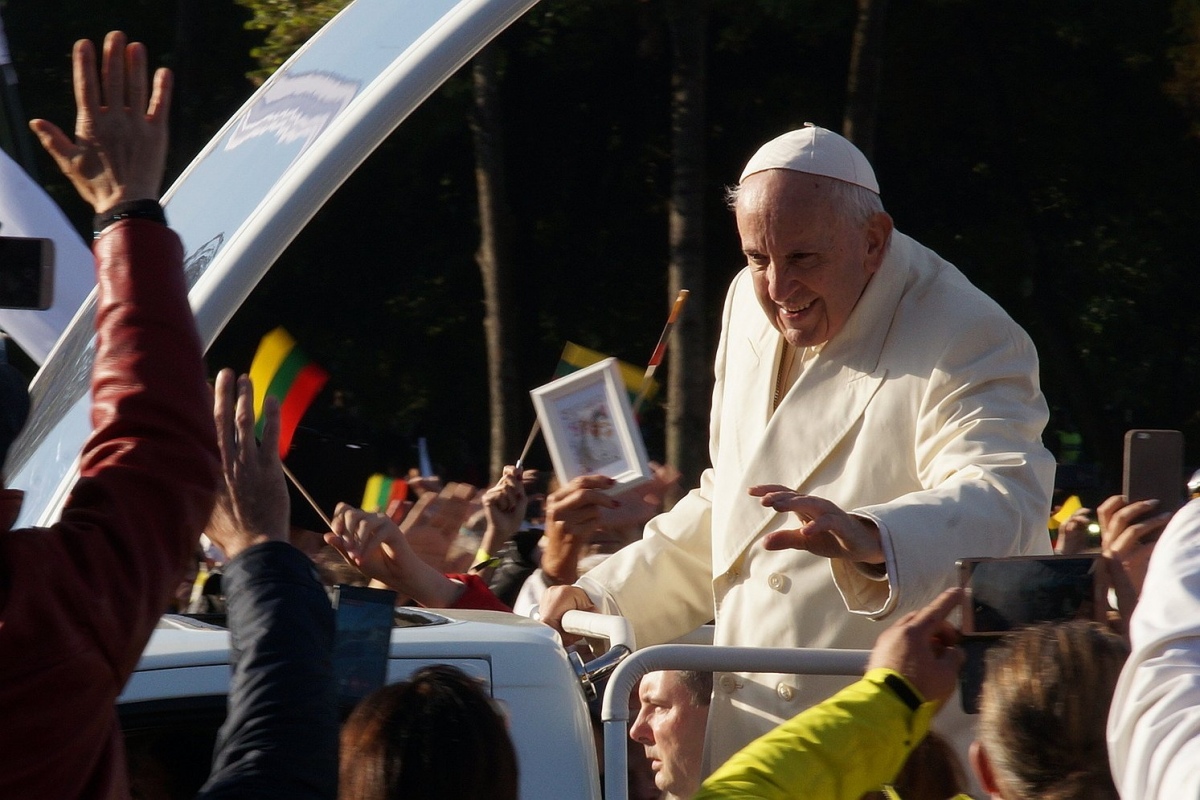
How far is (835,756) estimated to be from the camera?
1.92 m

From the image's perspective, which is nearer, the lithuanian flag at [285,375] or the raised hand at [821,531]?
the raised hand at [821,531]

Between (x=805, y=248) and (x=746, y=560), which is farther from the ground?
(x=805, y=248)

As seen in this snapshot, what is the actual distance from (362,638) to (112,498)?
3.03 ft

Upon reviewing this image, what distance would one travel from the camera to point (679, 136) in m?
10.8

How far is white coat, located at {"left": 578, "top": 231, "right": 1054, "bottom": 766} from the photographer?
2.91 metres

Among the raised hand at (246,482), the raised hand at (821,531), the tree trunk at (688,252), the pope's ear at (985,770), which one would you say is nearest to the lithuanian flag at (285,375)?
the raised hand at (821,531)

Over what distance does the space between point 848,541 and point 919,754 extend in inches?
15.4

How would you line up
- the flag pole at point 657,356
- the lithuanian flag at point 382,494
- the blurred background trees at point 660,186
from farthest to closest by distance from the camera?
the blurred background trees at point 660,186, the lithuanian flag at point 382,494, the flag pole at point 657,356

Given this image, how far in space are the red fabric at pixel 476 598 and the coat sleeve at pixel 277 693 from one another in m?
1.90

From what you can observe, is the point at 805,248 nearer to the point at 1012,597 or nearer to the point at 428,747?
the point at 1012,597

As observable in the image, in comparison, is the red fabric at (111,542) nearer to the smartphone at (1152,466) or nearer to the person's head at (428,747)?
the person's head at (428,747)

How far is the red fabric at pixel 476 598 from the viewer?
3811 mm

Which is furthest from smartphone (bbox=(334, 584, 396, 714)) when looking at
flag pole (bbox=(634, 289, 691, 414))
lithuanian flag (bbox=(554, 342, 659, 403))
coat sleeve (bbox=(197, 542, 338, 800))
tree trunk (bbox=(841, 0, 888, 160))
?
tree trunk (bbox=(841, 0, 888, 160))

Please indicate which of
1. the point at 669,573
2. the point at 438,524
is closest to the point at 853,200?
the point at 669,573
